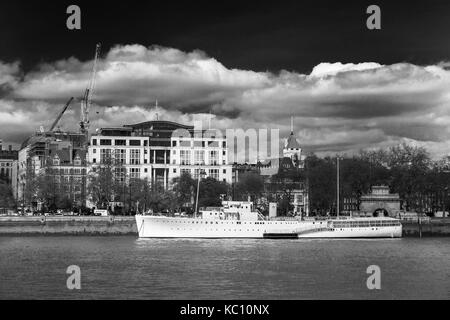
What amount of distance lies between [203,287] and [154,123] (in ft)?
442

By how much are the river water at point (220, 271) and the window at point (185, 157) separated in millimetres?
88958

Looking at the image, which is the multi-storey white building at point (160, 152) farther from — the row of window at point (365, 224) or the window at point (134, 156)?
the row of window at point (365, 224)

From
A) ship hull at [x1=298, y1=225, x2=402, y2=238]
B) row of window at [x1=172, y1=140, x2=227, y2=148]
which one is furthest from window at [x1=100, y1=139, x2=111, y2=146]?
ship hull at [x1=298, y1=225, x2=402, y2=238]

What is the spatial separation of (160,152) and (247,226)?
7450 cm

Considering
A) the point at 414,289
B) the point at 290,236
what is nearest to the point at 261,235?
the point at 290,236

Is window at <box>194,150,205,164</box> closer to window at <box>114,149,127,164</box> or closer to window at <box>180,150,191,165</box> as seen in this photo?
window at <box>180,150,191,165</box>

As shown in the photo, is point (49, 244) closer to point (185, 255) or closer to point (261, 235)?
point (185, 255)

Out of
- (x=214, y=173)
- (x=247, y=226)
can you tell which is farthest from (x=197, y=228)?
(x=214, y=173)

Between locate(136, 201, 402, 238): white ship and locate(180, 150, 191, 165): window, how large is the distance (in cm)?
6705

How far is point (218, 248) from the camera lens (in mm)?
79250

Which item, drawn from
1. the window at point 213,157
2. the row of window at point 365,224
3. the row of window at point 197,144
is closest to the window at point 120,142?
the row of window at point 197,144

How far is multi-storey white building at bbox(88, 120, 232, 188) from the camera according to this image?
16862cm

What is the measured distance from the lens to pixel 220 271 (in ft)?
182

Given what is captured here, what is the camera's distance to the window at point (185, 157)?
172000 mm
